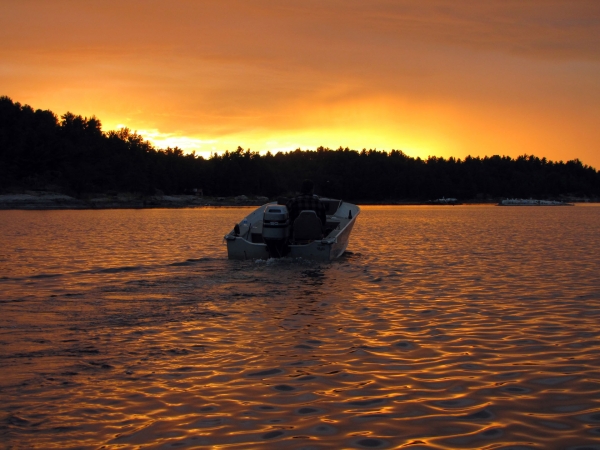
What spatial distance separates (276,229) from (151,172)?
395ft

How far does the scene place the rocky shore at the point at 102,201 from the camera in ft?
286

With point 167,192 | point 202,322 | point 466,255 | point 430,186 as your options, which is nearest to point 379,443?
A: point 202,322

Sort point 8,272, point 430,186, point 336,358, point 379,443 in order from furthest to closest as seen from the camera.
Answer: point 430,186 → point 8,272 → point 336,358 → point 379,443

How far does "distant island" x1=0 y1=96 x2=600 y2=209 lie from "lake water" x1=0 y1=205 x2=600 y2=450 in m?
81.1

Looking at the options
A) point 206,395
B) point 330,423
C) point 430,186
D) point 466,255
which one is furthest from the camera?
point 430,186

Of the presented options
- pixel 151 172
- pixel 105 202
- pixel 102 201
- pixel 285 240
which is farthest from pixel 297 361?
pixel 151 172

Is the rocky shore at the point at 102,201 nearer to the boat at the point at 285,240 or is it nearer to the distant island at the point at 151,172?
the distant island at the point at 151,172

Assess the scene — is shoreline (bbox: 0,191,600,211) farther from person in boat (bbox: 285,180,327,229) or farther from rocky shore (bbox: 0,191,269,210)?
person in boat (bbox: 285,180,327,229)

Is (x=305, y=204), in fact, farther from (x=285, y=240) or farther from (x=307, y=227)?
(x=285, y=240)

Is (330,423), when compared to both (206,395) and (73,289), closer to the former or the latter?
(206,395)

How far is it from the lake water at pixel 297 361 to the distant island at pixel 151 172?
81138 mm

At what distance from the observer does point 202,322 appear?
30.9ft

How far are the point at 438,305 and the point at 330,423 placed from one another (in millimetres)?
6066

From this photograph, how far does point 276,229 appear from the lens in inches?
643
